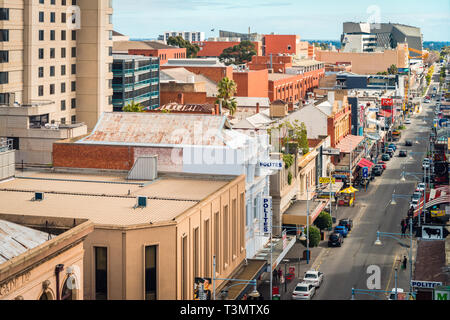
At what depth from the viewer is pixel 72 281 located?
31.1 metres

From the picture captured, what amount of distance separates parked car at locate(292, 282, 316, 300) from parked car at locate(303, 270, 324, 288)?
1.45 meters

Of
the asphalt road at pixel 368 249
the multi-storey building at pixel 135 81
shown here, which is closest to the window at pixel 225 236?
the asphalt road at pixel 368 249

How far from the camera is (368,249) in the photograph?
7375 cm

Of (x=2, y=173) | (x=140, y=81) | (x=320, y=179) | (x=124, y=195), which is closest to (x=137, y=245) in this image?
(x=124, y=195)

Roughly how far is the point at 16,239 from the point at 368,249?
47.8 meters

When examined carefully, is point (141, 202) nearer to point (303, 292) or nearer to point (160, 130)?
point (303, 292)

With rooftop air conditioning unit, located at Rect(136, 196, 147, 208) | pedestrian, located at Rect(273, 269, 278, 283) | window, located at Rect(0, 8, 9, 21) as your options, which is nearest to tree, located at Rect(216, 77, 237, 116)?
window, located at Rect(0, 8, 9, 21)

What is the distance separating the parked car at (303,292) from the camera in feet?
187

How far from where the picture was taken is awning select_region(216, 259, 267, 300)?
48.7m

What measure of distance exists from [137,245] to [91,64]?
252 ft

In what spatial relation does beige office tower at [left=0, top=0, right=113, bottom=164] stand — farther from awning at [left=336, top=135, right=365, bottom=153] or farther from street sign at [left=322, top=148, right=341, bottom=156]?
awning at [left=336, top=135, right=365, bottom=153]

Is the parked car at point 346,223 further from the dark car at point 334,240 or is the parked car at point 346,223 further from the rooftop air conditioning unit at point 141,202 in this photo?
the rooftop air conditioning unit at point 141,202

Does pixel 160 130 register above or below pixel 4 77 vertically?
below

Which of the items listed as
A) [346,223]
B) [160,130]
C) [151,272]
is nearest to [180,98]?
[346,223]
